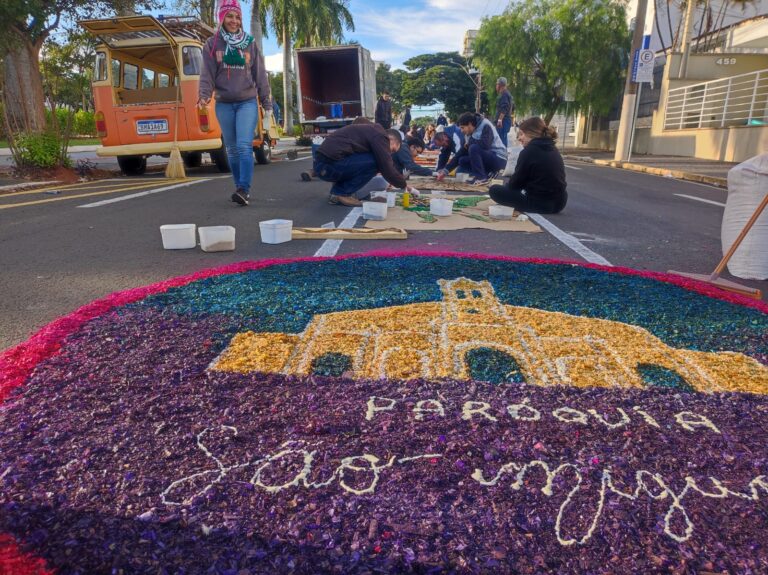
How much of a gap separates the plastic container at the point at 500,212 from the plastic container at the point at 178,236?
2.90 metres

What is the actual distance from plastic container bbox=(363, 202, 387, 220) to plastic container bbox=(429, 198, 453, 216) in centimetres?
53

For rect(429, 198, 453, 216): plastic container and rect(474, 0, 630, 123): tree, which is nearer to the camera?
rect(429, 198, 453, 216): plastic container

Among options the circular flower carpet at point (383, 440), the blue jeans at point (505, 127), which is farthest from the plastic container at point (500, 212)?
the blue jeans at point (505, 127)

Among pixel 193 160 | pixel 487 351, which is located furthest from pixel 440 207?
pixel 193 160

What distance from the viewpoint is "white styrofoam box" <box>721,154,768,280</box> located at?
11.5 feet

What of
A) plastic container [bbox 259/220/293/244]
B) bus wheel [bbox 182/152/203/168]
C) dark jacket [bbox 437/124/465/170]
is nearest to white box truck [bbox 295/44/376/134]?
bus wheel [bbox 182/152/203/168]

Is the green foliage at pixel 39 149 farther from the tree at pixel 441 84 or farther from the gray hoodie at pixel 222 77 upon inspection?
the tree at pixel 441 84

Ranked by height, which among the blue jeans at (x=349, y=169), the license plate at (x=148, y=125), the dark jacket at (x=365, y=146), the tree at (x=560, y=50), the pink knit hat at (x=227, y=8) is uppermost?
the tree at (x=560, y=50)

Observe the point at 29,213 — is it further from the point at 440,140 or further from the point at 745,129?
the point at 745,129

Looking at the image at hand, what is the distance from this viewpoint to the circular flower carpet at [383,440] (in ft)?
4.04

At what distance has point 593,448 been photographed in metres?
1.60

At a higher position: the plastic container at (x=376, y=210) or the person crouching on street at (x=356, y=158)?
the person crouching on street at (x=356, y=158)

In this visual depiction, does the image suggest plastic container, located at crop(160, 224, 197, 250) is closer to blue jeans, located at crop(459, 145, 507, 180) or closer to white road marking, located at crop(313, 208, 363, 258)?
white road marking, located at crop(313, 208, 363, 258)

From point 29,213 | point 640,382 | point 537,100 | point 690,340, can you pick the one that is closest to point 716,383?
point 640,382
